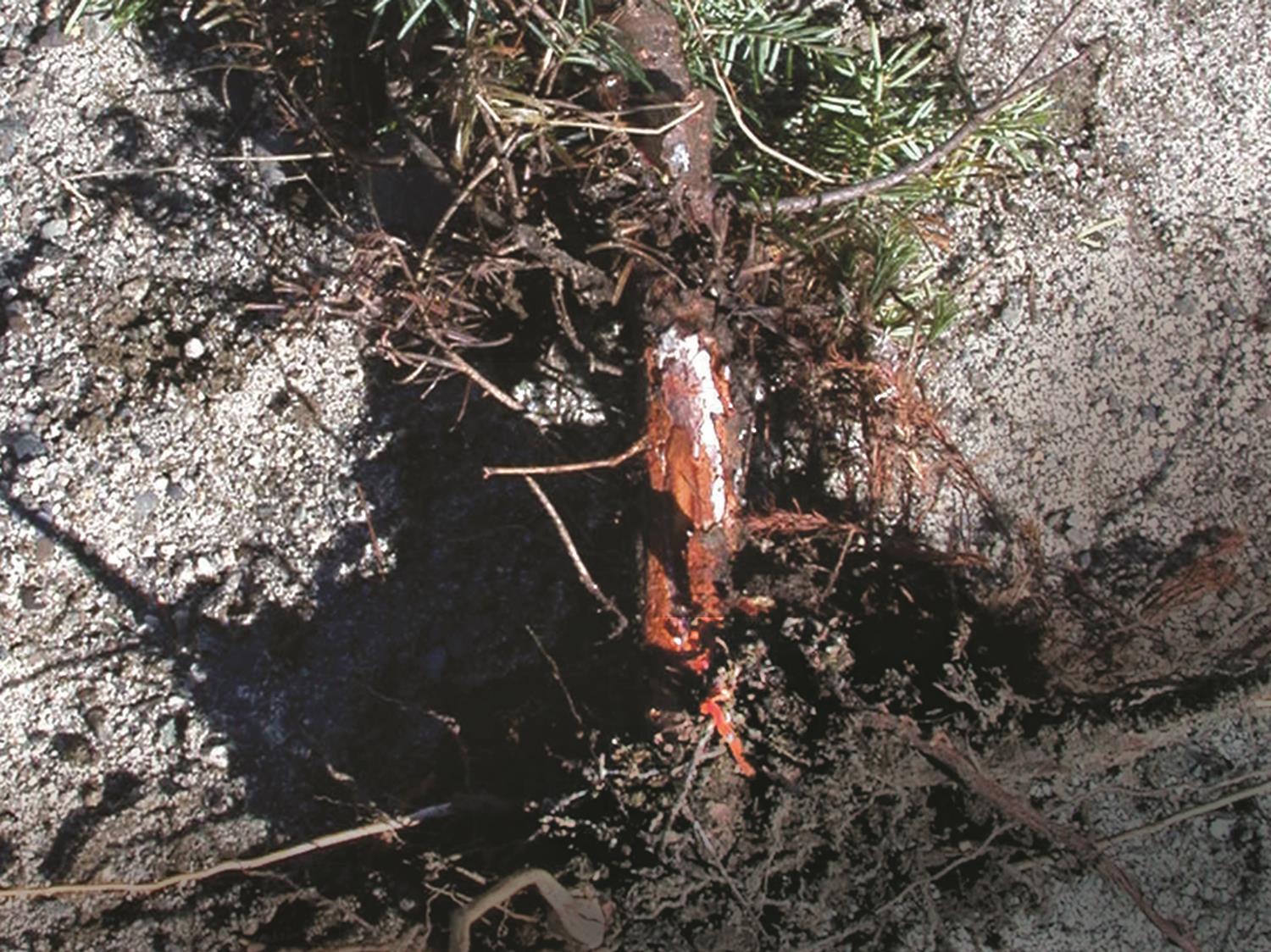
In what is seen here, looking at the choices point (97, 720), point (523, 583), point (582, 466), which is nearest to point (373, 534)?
point (523, 583)

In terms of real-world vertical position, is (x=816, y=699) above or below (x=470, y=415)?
below

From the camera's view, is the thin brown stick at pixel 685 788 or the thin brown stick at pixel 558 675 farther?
the thin brown stick at pixel 558 675

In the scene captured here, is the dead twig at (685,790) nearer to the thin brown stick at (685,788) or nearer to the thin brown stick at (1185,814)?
the thin brown stick at (685,788)

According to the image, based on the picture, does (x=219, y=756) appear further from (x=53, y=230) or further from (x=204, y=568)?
(x=53, y=230)

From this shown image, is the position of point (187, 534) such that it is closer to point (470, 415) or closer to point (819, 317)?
point (470, 415)

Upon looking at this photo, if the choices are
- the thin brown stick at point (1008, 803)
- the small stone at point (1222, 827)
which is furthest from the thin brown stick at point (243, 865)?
the small stone at point (1222, 827)

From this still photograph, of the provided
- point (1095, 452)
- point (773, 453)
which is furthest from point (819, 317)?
point (1095, 452)
